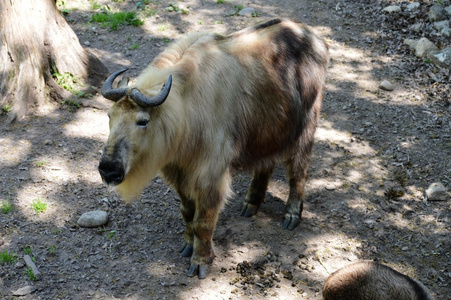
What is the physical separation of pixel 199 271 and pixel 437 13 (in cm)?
682

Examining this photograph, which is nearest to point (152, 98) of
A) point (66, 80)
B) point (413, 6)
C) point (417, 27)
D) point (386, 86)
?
point (66, 80)

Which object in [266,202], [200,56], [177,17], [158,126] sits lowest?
[266,202]

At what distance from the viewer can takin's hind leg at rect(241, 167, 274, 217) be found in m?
5.28

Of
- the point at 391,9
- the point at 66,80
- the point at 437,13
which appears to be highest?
the point at 437,13

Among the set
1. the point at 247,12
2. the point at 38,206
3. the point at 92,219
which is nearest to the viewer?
the point at 92,219

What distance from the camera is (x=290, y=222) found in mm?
5160

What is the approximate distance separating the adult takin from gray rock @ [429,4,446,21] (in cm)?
480

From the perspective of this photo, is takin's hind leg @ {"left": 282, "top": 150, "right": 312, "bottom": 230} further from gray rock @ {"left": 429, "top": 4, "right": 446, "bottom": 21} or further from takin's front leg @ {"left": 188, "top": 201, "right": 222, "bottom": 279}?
gray rock @ {"left": 429, "top": 4, "right": 446, "bottom": 21}

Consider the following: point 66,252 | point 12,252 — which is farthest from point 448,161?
point 12,252

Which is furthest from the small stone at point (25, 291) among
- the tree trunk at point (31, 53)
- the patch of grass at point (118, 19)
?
the patch of grass at point (118, 19)

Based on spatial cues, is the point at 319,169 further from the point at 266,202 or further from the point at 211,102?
the point at 211,102

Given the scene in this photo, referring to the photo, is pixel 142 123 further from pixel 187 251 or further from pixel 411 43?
pixel 411 43

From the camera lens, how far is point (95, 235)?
486 cm

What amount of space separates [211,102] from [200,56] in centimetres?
42
